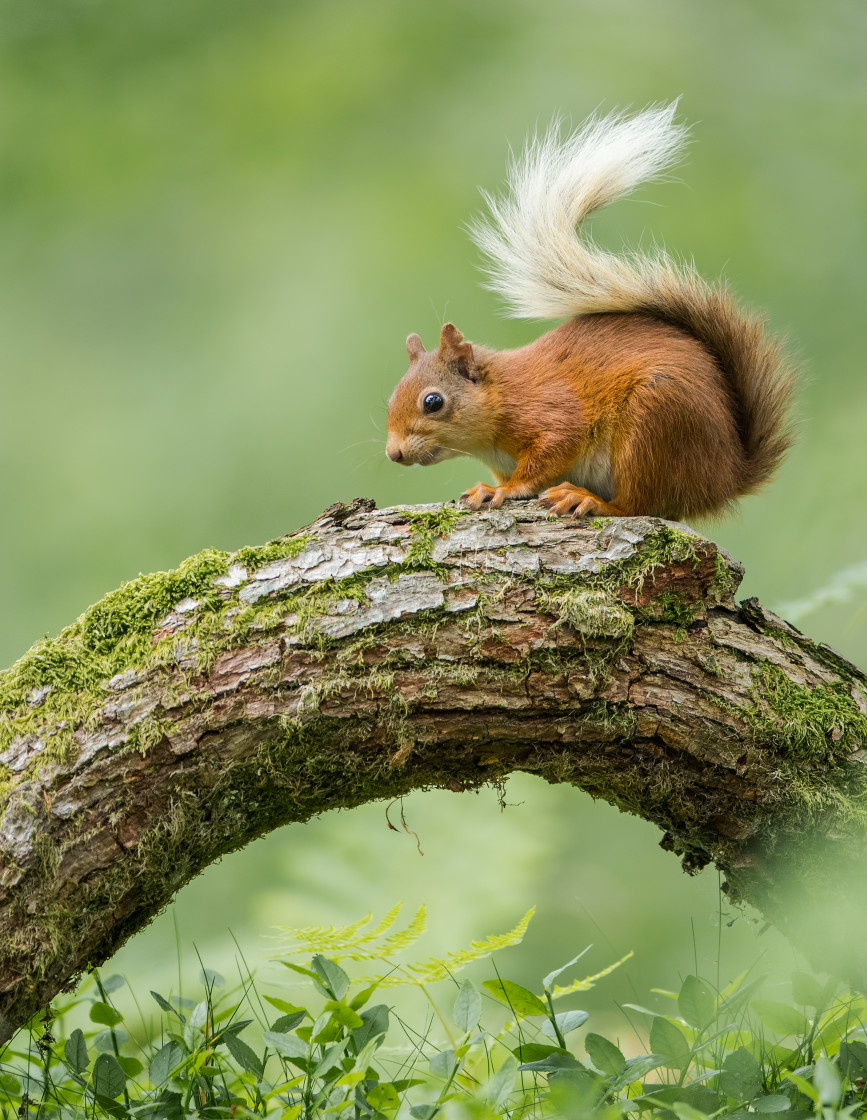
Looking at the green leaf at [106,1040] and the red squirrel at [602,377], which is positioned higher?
the red squirrel at [602,377]

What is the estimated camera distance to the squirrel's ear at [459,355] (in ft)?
8.70

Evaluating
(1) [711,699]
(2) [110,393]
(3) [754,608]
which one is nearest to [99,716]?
(1) [711,699]

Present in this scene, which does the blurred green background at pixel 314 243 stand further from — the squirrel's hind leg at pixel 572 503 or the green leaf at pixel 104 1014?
the green leaf at pixel 104 1014

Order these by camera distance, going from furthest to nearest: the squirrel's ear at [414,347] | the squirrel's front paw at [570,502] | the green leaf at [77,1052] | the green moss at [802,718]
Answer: the squirrel's ear at [414,347] < the squirrel's front paw at [570,502] < the green moss at [802,718] < the green leaf at [77,1052]

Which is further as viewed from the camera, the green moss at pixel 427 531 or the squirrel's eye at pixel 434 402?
the squirrel's eye at pixel 434 402

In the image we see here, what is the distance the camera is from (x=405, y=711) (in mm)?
1776

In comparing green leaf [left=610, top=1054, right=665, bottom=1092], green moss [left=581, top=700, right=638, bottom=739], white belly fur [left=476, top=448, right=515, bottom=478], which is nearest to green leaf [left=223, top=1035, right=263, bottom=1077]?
green leaf [left=610, top=1054, right=665, bottom=1092]

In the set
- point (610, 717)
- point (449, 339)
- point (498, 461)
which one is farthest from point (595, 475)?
Result: point (610, 717)

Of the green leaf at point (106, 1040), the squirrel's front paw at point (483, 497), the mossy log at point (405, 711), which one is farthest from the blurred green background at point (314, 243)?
the mossy log at point (405, 711)

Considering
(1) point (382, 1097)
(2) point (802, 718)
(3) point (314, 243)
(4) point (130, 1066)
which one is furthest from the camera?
(3) point (314, 243)

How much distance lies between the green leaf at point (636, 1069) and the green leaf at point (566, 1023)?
Answer: 0.34ft

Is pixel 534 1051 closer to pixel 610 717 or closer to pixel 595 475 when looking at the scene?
pixel 610 717

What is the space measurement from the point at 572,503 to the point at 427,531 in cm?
40

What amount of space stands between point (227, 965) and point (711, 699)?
205 cm
